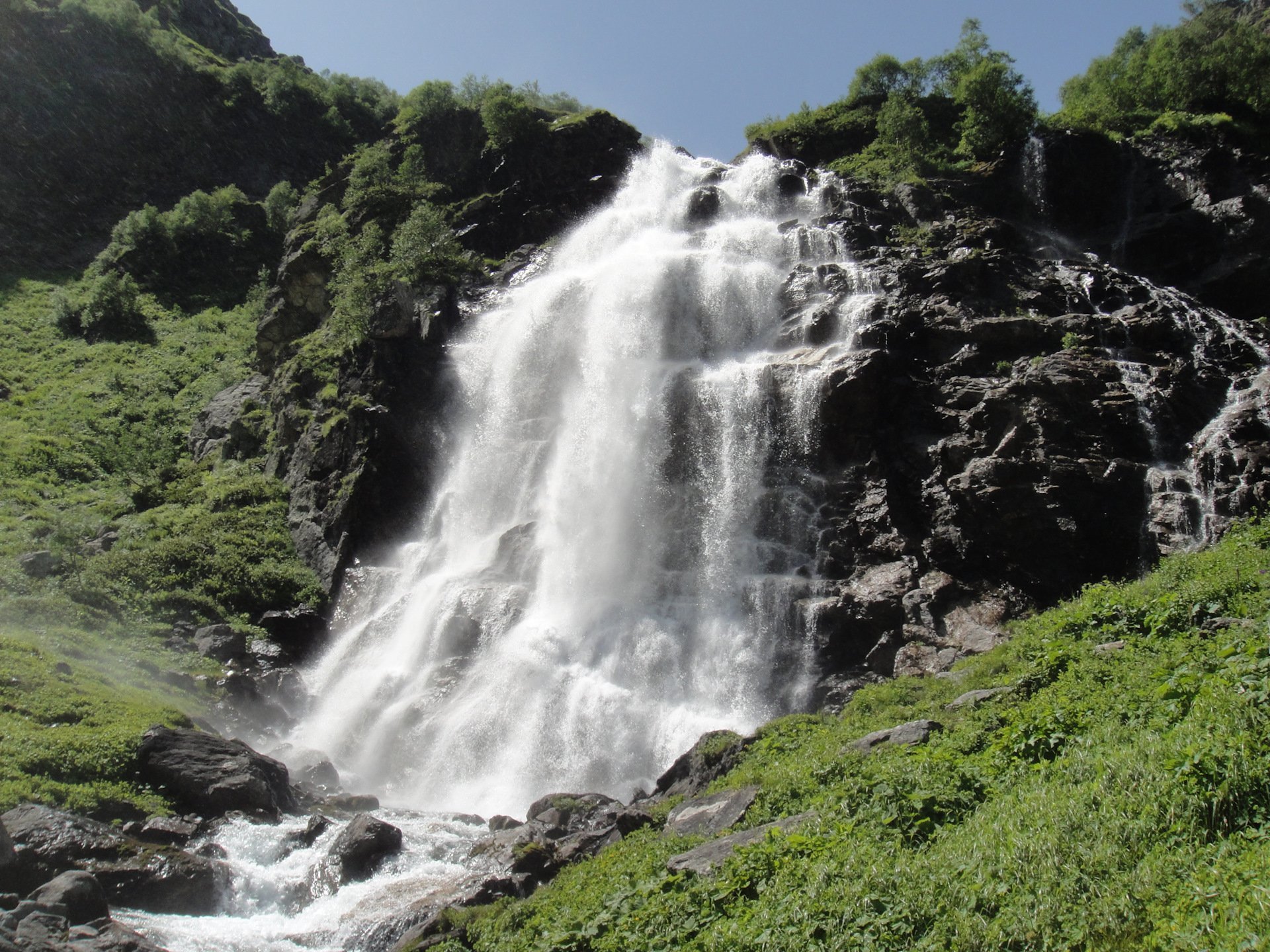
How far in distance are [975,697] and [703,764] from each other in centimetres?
510

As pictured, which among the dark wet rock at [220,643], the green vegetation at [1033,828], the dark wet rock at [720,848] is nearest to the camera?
the green vegetation at [1033,828]

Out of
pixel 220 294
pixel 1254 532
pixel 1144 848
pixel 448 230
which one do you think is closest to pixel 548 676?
pixel 1254 532

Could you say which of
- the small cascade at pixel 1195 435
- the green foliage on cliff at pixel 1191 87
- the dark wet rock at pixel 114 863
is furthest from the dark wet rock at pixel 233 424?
the green foliage on cliff at pixel 1191 87

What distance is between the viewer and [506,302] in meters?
34.1

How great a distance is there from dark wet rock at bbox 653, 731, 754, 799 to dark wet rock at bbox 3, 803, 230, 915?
756cm

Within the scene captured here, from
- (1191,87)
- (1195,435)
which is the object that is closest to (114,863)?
(1195,435)

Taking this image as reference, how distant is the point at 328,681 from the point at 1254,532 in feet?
75.6

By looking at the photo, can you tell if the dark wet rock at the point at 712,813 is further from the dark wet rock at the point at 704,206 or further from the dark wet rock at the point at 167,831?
the dark wet rock at the point at 704,206

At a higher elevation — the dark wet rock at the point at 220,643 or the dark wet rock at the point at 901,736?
the dark wet rock at the point at 901,736

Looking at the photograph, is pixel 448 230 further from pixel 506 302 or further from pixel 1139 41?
pixel 1139 41

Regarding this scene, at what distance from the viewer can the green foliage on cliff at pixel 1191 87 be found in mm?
34156

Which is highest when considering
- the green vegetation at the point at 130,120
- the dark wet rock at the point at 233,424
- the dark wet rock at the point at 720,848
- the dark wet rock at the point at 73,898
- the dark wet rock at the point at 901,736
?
the green vegetation at the point at 130,120

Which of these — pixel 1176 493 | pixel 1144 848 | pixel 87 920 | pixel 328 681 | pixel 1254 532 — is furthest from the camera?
pixel 328 681

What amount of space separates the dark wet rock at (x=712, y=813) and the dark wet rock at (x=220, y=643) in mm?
16901
